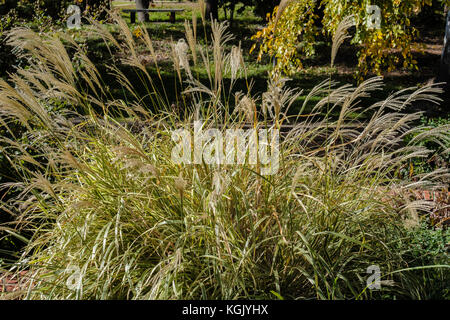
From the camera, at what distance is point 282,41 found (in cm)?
601

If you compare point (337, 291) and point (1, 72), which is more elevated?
point (1, 72)

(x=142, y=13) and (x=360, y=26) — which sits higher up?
(x=142, y=13)

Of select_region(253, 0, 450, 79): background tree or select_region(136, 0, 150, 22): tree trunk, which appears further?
select_region(136, 0, 150, 22): tree trunk

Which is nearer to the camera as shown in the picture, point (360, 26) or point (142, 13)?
point (360, 26)

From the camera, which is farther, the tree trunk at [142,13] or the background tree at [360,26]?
the tree trunk at [142,13]
